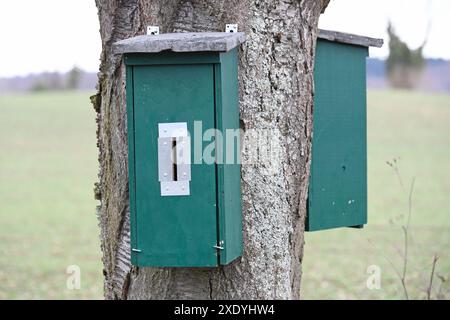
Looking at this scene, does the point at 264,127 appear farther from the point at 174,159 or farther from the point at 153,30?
the point at 153,30

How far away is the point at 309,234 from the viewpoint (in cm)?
1356

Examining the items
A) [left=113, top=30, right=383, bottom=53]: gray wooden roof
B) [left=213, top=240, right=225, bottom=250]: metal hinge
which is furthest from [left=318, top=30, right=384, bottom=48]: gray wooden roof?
[left=213, top=240, right=225, bottom=250]: metal hinge

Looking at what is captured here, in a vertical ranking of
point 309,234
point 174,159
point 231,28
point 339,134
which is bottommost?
point 309,234

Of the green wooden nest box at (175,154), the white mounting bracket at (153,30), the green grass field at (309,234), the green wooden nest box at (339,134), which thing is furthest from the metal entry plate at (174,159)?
the green grass field at (309,234)

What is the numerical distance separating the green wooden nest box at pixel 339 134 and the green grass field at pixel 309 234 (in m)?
0.50

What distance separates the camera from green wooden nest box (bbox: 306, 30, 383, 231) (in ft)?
15.5

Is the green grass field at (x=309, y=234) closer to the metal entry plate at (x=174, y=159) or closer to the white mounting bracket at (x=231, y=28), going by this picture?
the white mounting bracket at (x=231, y=28)

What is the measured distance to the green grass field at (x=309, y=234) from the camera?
30.5 ft

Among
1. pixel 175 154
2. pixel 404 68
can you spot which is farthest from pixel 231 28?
pixel 404 68

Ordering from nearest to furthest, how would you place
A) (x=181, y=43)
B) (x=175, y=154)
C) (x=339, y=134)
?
(x=181, y=43), (x=175, y=154), (x=339, y=134)

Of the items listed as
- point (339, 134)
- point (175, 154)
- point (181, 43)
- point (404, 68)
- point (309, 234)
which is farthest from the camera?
point (404, 68)

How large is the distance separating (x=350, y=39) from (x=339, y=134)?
22.0 inches
